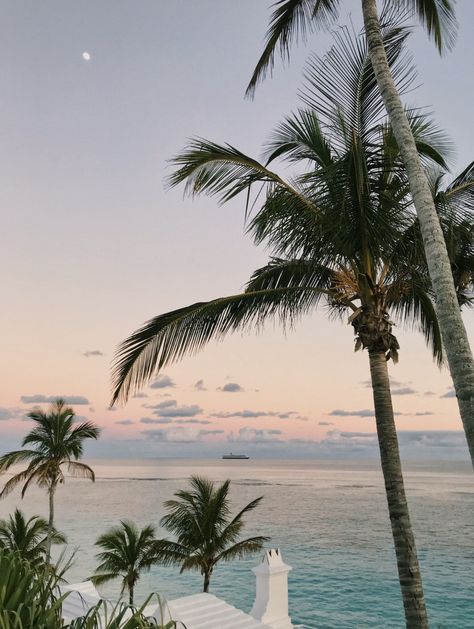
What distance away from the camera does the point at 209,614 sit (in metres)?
10.0

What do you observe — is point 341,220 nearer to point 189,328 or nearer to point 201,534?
point 189,328

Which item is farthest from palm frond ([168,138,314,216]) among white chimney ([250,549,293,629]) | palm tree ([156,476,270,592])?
palm tree ([156,476,270,592])

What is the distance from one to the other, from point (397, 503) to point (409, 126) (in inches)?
185

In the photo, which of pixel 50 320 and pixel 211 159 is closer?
pixel 211 159

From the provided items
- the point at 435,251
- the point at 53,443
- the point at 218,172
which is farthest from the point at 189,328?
the point at 53,443

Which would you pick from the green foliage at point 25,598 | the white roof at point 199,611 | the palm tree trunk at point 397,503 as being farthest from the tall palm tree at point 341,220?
the white roof at point 199,611

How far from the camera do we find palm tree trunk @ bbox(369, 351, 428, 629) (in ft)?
18.7

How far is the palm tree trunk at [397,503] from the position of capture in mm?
5711

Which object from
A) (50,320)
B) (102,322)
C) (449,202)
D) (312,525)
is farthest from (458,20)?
(312,525)

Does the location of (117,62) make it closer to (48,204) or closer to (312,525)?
(48,204)

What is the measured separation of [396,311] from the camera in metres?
8.68

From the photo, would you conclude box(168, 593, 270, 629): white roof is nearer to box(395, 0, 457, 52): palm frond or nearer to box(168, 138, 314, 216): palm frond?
box(168, 138, 314, 216): palm frond

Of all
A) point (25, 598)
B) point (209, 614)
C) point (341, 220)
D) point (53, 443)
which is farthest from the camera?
point (53, 443)

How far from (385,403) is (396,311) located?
8.62ft
